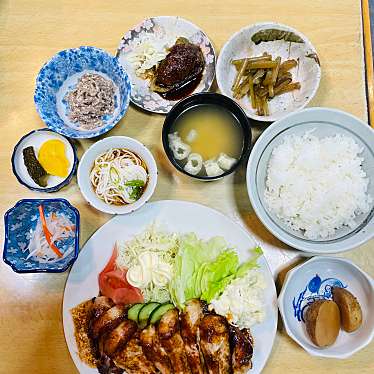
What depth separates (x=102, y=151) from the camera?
219 centimetres

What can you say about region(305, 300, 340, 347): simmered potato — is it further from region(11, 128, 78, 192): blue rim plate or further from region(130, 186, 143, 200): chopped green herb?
region(11, 128, 78, 192): blue rim plate

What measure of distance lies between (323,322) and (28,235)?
131 centimetres

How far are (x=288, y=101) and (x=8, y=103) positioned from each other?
4.41ft

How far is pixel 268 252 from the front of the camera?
2266 millimetres

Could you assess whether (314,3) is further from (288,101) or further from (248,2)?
(288,101)

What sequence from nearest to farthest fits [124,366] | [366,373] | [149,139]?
1. [124,366]
2. [366,373]
3. [149,139]

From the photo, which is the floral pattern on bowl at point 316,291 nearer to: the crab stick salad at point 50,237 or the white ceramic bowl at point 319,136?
the white ceramic bowl at point 319,136

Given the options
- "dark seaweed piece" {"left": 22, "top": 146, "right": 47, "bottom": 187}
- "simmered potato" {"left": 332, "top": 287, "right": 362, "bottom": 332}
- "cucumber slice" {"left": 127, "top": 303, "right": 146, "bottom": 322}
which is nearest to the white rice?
"simmered potato" {"left": 332, "top": 287, "right": 362, "bottom": 332}

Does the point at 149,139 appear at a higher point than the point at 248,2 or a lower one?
lower

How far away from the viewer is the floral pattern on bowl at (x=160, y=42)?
7.69 feet

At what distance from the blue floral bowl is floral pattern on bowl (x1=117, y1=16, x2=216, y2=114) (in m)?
0.63

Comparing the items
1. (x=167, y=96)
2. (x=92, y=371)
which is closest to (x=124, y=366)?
(x=92, y=371)

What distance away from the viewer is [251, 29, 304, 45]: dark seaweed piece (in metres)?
2.30

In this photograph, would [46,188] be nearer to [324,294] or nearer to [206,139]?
[206,139]
